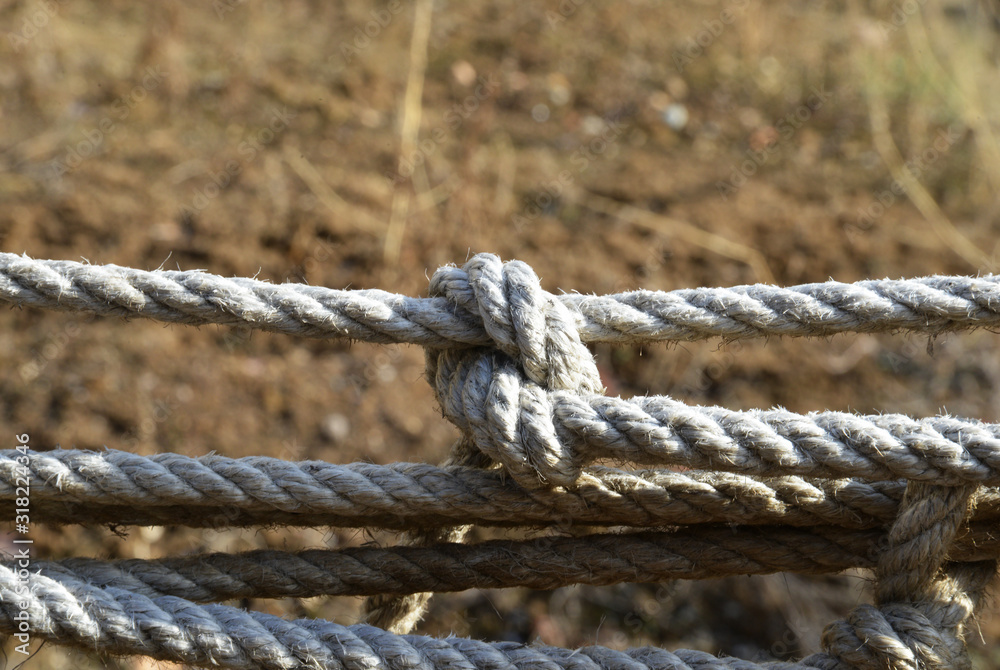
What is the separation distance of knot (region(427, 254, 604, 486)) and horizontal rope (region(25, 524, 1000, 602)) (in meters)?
0.20

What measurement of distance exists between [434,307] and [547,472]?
24 centimetres

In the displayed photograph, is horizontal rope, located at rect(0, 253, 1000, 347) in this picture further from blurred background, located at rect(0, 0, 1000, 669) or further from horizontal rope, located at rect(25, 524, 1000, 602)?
blurred background, located at rect(0, 0, 1000, 669)

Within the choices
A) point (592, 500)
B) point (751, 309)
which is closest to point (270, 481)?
point (592, 500)

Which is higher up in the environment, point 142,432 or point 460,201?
point 460,201

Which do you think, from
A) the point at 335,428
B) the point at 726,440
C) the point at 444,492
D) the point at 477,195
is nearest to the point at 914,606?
the point at 726,440

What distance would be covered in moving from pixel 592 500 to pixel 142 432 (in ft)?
5.64

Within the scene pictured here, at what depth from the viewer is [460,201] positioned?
2.71 m

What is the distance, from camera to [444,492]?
36.7 inches

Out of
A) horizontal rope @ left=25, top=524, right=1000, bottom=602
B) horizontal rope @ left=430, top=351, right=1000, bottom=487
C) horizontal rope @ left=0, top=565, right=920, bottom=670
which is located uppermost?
horizontal rope @ left=430, top=351, right=1000, bottom=487

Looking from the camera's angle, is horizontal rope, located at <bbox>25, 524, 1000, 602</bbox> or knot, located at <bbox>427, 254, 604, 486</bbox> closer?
knot, located at <bbox>427, 254, 604, 486</bbox>

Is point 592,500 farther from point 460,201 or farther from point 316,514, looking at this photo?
point 460,201

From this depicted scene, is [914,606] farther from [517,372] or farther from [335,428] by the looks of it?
[335,428]

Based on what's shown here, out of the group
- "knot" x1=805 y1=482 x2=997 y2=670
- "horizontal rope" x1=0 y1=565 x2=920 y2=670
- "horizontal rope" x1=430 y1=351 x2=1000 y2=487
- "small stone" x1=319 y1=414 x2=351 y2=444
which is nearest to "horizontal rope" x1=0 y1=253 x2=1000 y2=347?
"horizontal rope" x1=430 y1=351 x2=1000 y2=487

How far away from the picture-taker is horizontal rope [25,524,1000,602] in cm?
101
